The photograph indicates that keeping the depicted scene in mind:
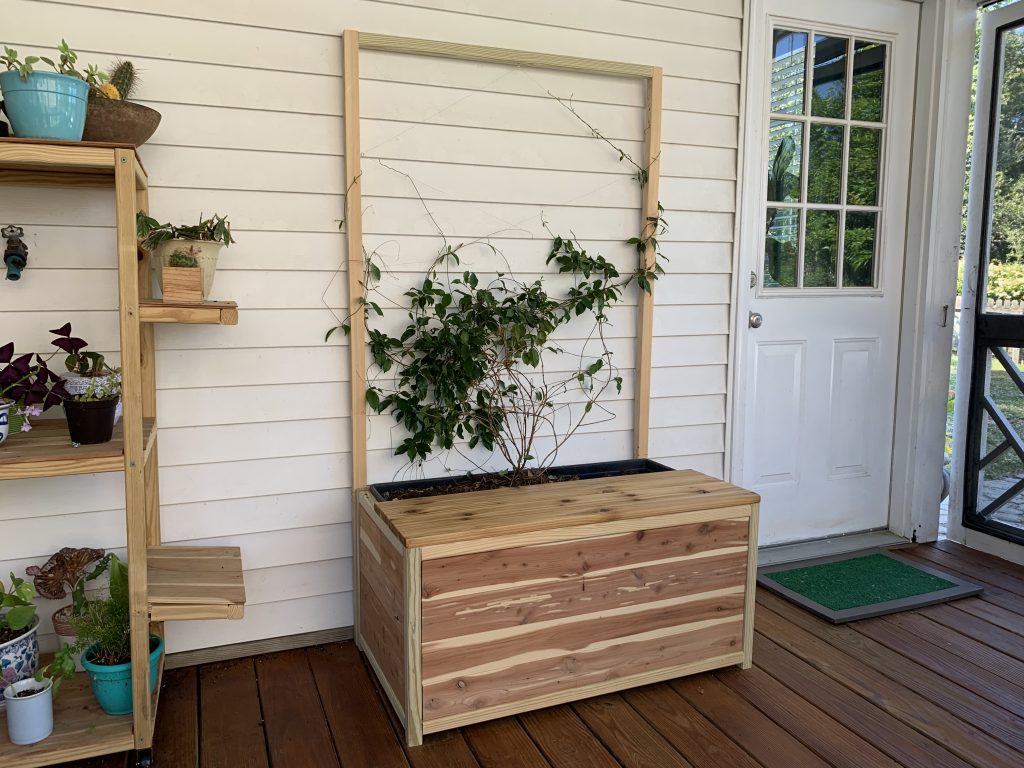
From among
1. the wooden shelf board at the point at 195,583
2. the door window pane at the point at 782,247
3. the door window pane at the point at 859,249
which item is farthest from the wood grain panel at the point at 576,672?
the door window pane at the point at 859,249

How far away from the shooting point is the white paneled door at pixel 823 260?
3.09m

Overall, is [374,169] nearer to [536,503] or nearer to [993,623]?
[536,503]

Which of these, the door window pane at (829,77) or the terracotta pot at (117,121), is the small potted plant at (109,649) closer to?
the terracotta pot at (117,121)

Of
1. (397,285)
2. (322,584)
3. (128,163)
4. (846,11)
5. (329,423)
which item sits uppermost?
(846,11)

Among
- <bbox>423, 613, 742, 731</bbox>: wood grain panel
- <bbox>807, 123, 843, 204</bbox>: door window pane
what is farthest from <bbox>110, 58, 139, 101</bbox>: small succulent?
<bbox>807, 123, 843, 204</bbox>: door window pane

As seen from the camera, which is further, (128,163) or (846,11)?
(846,11)

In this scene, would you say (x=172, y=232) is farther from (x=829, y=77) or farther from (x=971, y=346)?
(x=971, y=346)

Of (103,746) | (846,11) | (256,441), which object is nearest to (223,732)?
(103,746)

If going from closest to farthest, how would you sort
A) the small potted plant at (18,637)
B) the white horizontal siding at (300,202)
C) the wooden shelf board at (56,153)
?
the wooden shelf board at (56,153), the small potted plant at (18,637), the white horizontal siding at (300,202)

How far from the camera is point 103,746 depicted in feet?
6.15

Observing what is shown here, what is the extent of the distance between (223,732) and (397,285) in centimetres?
133

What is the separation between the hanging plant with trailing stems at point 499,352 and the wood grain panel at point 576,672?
25.3 inches

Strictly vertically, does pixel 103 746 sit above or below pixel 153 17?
below

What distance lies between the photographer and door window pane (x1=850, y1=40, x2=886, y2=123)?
10.6 ft
